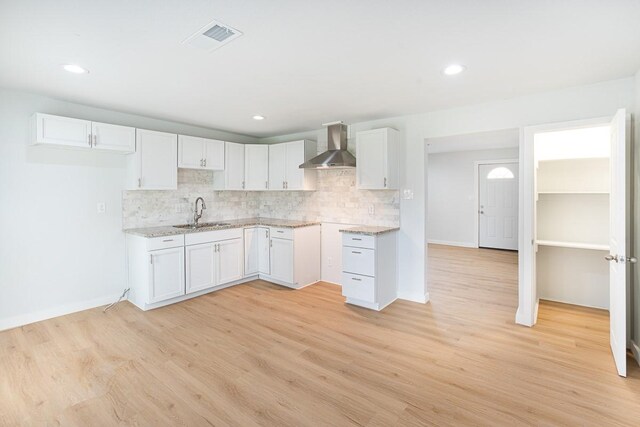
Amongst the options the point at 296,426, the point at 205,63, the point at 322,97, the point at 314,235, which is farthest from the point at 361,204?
the point at 296,426

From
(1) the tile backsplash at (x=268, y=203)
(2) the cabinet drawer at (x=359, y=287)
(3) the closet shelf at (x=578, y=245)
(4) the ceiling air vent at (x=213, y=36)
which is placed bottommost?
(2) the cabinet drawer at (x=359, y=287)

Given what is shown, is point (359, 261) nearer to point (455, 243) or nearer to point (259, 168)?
point (259, 168)

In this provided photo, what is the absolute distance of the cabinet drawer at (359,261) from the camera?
3704 mm

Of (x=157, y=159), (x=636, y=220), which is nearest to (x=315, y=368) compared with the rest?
(x=636, y=220)

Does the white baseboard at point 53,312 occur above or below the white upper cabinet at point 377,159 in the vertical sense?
below

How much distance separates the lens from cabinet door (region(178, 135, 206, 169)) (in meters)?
4.30

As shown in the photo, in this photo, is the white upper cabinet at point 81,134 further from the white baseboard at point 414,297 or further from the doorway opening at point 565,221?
the doorway opening at point 565,221

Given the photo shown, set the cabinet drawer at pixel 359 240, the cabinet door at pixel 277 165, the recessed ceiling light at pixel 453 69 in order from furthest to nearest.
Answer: the cabinet door at pixel 277 165
the cabinet drawer at pixel 359 240
the recessed ceiling light at pixel 453 69

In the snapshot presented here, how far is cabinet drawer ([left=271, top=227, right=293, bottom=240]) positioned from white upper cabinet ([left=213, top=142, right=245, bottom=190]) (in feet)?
3.18

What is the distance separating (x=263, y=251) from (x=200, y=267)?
1015 millimetres

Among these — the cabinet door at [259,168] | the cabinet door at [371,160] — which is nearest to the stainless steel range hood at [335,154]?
the cabinet door at [371,160]

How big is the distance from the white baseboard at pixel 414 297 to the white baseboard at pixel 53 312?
365 cm

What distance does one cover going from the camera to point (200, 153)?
452 cm

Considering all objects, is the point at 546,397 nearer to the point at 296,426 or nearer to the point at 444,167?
the point at 296,426
